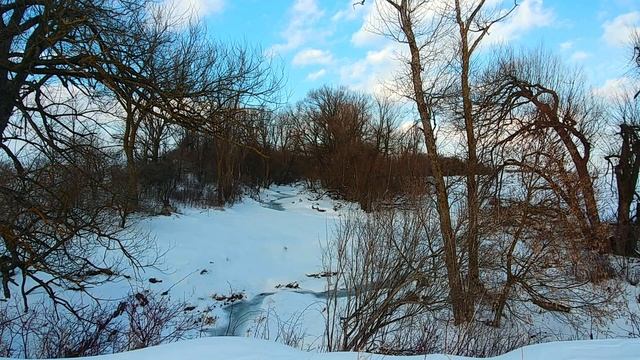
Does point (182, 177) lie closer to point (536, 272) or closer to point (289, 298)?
point (289, 298)

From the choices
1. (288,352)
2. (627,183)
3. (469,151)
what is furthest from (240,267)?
(627,183)

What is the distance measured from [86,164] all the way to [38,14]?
2872 millimetres

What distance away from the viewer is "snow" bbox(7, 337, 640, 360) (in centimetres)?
354

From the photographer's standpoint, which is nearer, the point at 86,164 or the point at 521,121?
the point at 86,164

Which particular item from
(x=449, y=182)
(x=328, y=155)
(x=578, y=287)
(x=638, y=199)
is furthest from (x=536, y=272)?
(x=328, y=155)

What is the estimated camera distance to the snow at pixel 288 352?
354 cm

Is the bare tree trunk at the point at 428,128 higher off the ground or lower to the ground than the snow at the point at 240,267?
higher

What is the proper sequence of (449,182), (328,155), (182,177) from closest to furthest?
(449,182) < (182,177) < (328,155)

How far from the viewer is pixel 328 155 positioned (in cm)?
3878

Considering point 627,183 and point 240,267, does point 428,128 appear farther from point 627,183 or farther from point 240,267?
point 627,183

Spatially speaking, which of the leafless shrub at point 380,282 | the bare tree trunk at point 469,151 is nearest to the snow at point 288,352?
the leafless shrub at point 380,282

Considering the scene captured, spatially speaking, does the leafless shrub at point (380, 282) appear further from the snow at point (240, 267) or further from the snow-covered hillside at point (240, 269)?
the snow at point (240, 267)

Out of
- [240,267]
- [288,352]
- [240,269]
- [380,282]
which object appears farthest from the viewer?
[240,267]

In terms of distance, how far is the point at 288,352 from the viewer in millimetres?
4016
